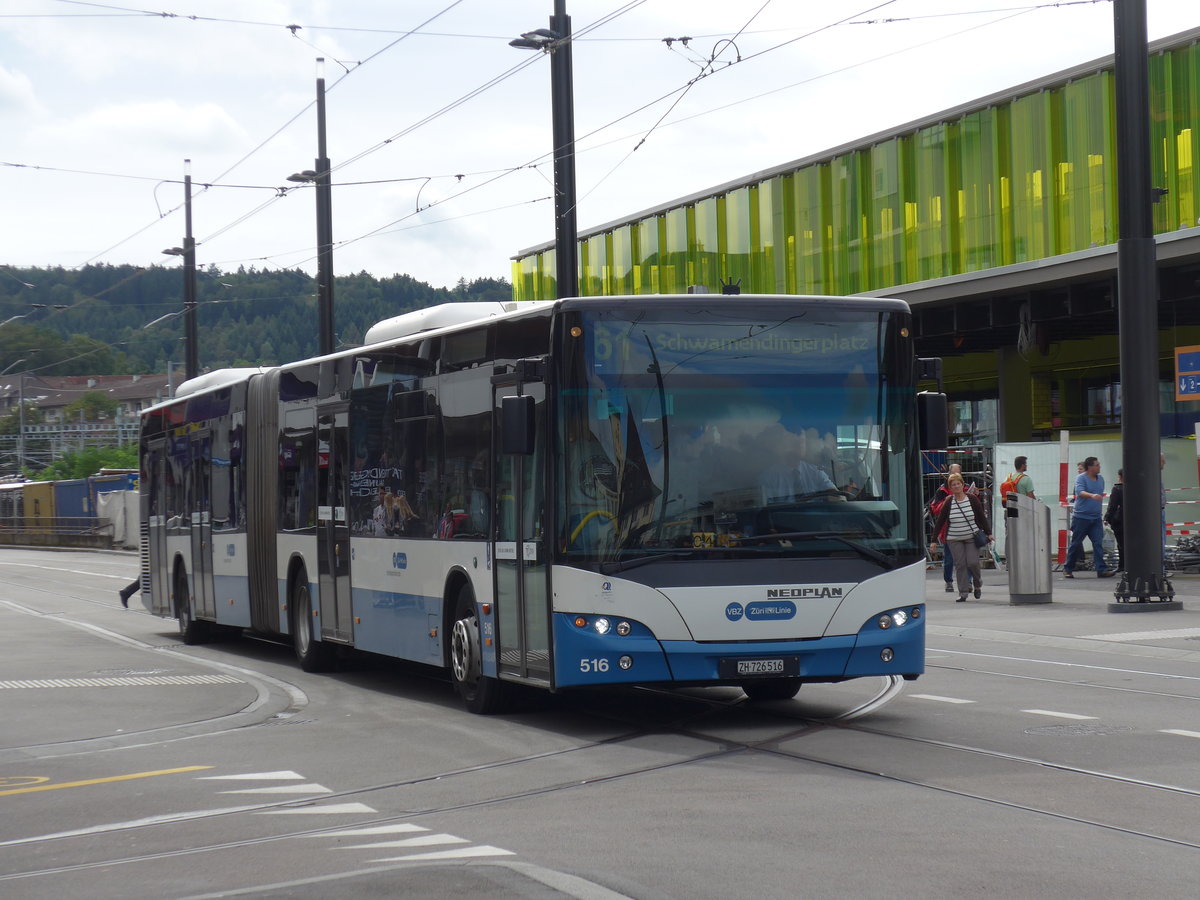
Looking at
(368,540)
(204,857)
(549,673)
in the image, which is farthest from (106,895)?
(368,540)

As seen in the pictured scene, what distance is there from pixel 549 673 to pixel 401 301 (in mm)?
41538

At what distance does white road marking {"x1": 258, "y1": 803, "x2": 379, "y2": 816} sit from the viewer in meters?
8.45

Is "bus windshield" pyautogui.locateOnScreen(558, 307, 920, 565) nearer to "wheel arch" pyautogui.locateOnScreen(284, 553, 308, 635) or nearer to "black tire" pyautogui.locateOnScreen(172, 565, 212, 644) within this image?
"wheel arch" pyautogui.locateOnScreen(284, 553, 308, 635)

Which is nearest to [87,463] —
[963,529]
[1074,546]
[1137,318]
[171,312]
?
[171,312]

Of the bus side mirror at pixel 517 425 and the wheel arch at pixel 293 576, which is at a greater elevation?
the bus side mirror at pixel 517 425

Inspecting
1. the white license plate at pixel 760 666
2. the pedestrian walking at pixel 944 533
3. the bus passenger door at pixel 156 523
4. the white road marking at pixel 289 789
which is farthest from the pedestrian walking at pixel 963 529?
the white road marking at pixel 289 789

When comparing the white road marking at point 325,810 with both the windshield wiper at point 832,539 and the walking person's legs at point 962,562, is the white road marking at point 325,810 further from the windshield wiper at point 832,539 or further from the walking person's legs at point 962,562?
the walking person's legs at point 962,562

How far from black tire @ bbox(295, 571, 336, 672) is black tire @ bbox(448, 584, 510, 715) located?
13.0 ft

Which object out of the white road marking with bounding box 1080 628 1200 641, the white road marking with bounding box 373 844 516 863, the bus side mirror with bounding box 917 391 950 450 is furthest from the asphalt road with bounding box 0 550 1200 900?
the bus side mirror with bounding box 917 391 950 450

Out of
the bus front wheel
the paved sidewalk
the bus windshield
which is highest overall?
the bus windshield

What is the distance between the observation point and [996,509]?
28672 millimetres

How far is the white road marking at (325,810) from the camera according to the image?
845cm

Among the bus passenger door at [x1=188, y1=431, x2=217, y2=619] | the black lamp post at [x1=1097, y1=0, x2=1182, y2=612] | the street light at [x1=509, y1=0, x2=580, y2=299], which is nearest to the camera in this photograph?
the black lamp post at [x1=1097, y1=0, x2=1182, y2=612]

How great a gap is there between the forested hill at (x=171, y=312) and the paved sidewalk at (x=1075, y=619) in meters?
20.6
